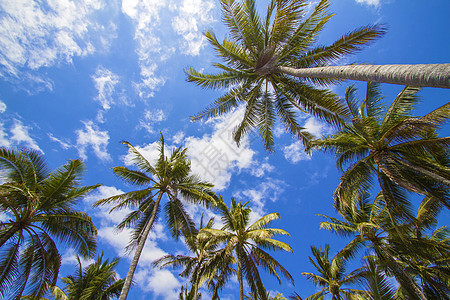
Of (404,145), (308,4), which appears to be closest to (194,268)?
(404,145)

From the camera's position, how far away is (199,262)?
47.1 feet

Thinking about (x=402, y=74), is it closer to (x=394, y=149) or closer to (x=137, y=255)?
(x=394, y=149)

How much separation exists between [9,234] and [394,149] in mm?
17270

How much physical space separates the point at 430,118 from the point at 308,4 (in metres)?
6.27

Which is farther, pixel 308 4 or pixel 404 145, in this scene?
pixel 404 145

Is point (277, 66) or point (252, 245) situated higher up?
point (277, 66)

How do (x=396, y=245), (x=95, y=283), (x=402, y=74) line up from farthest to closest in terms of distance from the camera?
(x=95, y=283) → (x=396, y=245) → (x=402, y=74)

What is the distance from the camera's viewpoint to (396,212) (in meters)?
8.66

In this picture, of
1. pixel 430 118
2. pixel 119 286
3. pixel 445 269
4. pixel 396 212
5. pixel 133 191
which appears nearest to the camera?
pixel 430 118

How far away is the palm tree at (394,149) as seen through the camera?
748 cm

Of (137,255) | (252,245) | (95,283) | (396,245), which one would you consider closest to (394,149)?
(396,245)

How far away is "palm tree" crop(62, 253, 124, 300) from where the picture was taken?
507 inches

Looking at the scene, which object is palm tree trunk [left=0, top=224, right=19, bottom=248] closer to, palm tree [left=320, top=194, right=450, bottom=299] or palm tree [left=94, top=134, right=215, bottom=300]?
palm tree [left=94, top=134, right=215, bottom=300]

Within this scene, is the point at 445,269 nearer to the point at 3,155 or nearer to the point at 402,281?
the point at 402,281
